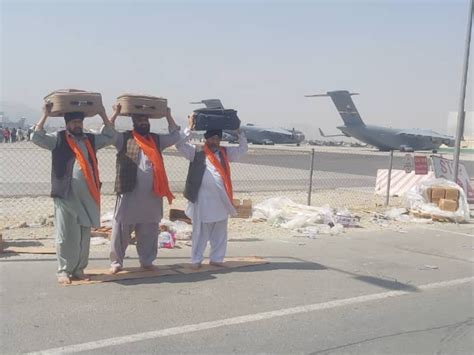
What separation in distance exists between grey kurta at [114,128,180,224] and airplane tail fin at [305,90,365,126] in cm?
6546

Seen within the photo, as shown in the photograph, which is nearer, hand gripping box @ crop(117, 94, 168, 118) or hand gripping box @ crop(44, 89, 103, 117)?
hand gripping box @ crop(44, 89, 103, 117)

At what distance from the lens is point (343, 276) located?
266 inches

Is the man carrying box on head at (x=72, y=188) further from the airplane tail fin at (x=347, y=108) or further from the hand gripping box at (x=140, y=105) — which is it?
the airplane tail fin at (x=347, y=108)

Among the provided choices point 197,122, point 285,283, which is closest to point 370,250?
point 285,283

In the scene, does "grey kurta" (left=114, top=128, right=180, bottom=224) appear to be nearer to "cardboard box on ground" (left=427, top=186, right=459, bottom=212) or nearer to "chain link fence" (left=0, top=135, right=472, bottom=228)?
"chain link fence" (left=0, top=135, right=472, bottom=228)

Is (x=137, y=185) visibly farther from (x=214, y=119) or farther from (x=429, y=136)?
(x=429, y=136)

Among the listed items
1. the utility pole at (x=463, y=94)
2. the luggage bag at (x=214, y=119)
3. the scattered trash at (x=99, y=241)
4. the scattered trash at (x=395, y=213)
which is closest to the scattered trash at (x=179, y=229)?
the scattered trash at (x=99, y=241)

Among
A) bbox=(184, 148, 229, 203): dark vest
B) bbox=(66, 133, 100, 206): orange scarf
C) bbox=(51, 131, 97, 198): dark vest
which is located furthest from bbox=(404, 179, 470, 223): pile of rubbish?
bbox=(51, 131, 97, 198): dark vest

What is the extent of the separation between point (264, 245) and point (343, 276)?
195cm

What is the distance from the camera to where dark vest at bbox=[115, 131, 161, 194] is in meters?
6.08

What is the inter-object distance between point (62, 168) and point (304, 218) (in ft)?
17.6

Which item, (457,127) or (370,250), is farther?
(457,127)

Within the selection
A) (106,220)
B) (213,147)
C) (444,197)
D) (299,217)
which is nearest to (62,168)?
(213,147)

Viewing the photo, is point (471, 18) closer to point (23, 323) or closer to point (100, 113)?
point (100, 113)
